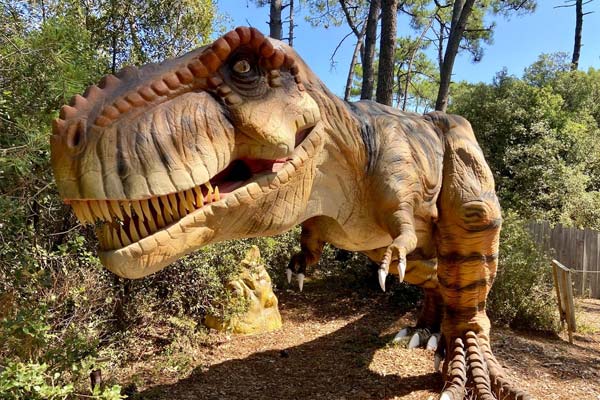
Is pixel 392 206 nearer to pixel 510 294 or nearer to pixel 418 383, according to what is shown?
pixel 418 383

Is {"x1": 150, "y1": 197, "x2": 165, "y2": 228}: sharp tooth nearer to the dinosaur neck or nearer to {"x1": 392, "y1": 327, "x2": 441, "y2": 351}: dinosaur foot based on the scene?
the dinosaur neck

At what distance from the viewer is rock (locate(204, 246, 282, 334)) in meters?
5.15

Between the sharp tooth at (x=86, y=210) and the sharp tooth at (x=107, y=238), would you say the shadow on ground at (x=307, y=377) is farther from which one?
the sharp tooth at (x=86, y=210)

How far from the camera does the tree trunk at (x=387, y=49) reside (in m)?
6.93

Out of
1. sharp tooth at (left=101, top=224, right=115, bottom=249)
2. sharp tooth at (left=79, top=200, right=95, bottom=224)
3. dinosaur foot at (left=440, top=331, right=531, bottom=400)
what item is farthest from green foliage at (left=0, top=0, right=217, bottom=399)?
dinosaur foot at (left=440, top=331, right=531, bottom=400)

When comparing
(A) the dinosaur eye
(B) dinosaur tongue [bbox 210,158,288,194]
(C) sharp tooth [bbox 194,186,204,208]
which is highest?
(A) the dinosaur eye

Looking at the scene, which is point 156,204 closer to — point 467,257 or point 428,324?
point 467,257

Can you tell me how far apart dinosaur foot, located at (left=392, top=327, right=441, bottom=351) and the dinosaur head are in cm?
281

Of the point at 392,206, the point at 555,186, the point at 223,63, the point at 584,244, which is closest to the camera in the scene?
the point at 223,63

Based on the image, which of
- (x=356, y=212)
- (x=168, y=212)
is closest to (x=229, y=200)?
(x=168, y=212)

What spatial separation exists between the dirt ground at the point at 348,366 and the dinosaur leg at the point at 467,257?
0.56 m

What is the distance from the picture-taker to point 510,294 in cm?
576

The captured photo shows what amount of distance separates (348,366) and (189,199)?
2.92 metres

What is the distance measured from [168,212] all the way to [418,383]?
2.69m
